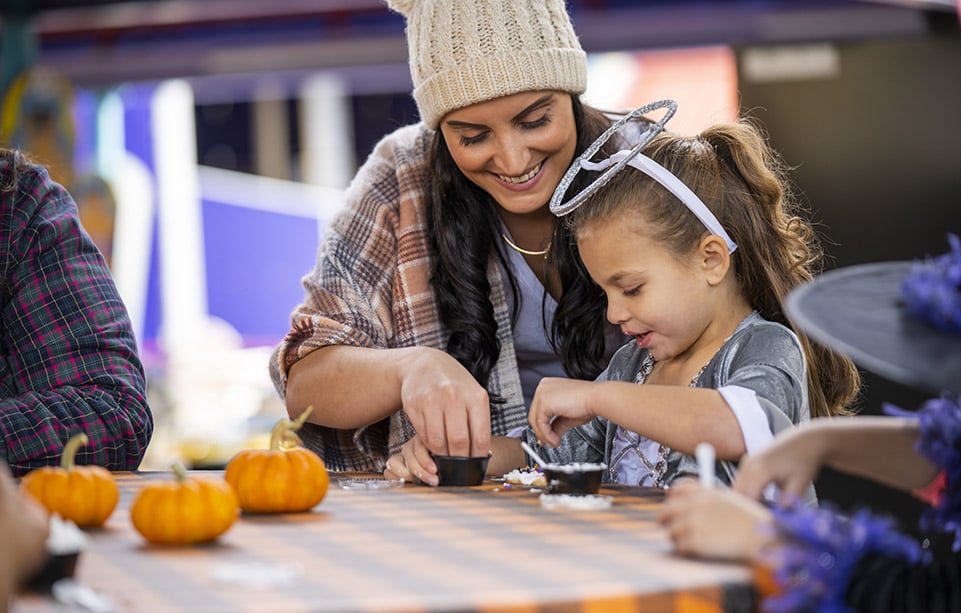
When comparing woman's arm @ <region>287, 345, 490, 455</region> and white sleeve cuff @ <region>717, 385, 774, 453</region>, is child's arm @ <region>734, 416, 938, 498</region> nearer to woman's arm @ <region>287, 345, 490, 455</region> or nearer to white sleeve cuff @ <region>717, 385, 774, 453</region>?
white sleeve cuff @ <region>717, 385, 774, 453</region>

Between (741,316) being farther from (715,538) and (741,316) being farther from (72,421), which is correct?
(72,421)

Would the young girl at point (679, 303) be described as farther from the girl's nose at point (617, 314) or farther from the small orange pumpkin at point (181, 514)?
the small orange pumpkin at point (181, 514)

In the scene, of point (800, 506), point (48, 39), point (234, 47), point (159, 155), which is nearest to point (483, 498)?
point (800, 506)

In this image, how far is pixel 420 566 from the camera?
1.42m

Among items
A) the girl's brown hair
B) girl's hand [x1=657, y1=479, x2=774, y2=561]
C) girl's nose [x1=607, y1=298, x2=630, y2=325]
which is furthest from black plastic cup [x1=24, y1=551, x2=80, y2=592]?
the girl's brown hair

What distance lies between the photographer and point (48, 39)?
653 centimetres

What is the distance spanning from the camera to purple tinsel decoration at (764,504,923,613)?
132cm

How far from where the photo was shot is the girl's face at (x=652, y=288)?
2.39 m

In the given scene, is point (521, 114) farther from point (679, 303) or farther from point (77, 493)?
point (77, 493)

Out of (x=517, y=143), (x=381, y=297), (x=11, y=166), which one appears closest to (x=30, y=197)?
(x=11, y=166)

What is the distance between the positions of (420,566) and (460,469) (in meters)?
0.78

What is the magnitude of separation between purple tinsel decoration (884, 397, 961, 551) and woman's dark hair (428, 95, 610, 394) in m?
1.26

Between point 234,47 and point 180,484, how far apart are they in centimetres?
497

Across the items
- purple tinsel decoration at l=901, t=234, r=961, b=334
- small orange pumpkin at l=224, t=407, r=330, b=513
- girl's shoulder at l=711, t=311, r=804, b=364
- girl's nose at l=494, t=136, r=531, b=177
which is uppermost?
girl's nose at l=494, t=136, r=531, b=177
